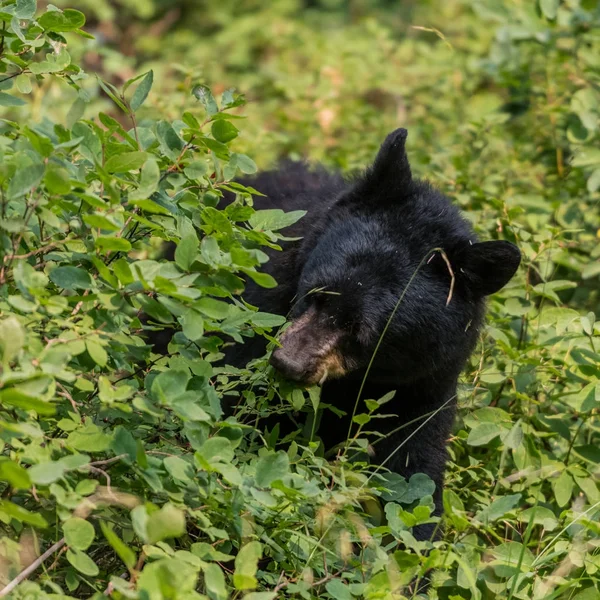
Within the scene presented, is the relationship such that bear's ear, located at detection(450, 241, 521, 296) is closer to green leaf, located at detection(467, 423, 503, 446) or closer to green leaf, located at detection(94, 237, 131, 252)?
green leaf, located at detection(467, 423, 503, 446)

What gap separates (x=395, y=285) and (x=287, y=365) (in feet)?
2.12

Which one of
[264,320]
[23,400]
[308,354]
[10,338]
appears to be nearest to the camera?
[23,400]

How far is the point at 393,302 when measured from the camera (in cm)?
383

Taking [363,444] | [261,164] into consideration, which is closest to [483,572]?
[363,444]

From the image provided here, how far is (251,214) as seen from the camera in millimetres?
3236

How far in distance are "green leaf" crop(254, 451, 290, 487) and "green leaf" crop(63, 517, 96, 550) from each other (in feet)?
1.66

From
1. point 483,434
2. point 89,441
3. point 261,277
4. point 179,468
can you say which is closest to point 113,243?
point 261,277

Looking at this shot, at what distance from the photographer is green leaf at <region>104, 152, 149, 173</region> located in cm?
287

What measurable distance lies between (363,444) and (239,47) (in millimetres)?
7683

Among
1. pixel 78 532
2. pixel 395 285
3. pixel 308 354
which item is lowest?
pixel 308 354

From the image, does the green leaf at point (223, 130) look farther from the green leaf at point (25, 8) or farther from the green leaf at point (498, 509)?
the green leaf at point (498, 509)

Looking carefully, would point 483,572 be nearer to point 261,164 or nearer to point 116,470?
point 116,470

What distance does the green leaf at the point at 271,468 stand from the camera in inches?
108

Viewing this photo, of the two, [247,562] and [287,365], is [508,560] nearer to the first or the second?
[287,365]
